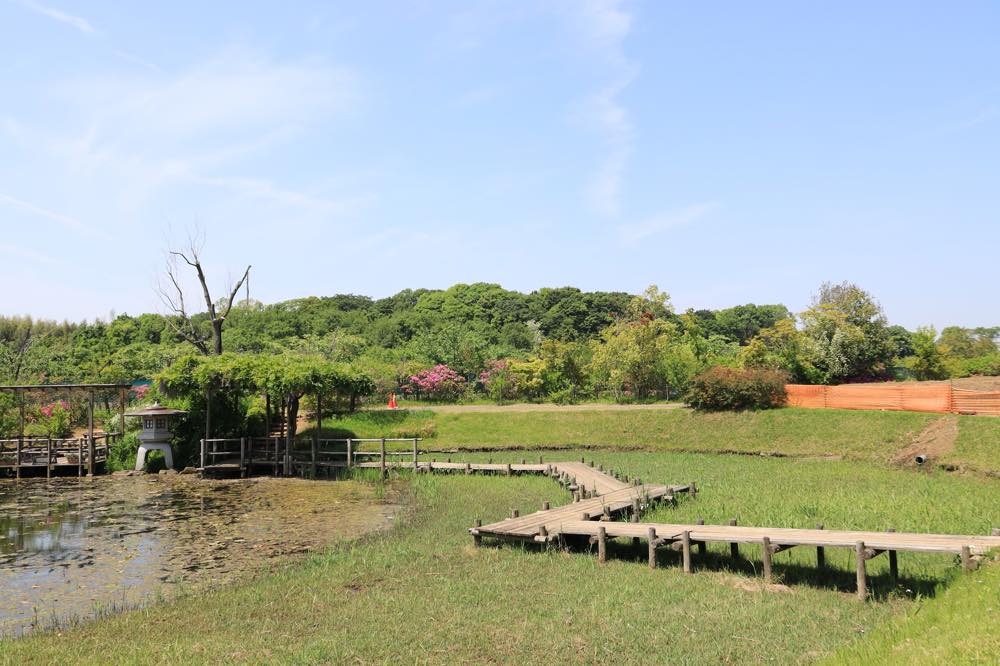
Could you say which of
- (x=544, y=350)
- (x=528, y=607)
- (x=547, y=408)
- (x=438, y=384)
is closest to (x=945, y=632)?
(x=528, y=607)

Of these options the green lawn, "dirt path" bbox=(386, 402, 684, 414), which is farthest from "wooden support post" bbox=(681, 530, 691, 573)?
"dirt path" bbox=(386, 402, 684, 414)

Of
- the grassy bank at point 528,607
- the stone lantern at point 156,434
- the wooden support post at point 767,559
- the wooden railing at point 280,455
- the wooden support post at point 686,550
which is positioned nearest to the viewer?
the grassy bank at point 528,607

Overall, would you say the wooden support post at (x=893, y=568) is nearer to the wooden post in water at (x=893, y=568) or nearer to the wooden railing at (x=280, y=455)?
the wooden post in water at (x=893, y=568)

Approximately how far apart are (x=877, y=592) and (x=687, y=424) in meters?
26.7

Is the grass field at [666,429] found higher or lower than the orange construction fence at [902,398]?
lower

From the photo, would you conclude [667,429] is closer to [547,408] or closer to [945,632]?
[547,408]

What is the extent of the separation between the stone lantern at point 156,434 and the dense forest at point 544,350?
4097mm

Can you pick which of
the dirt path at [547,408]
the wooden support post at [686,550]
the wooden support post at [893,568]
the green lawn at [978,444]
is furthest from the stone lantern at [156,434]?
the green lawn at [978,444]

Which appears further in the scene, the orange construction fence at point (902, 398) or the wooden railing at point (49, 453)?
the wooden railing at point (49, 453)

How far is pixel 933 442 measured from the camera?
28.8 metres

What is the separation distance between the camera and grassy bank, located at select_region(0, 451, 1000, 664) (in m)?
10.2

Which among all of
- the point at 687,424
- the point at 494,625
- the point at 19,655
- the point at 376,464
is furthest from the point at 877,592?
the point at 687,424

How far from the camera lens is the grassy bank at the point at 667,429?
105ft

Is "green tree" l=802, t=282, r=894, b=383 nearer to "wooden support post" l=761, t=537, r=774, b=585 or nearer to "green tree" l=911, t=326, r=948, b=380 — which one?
"green tree" l=911, t=326, r=948, b=380
